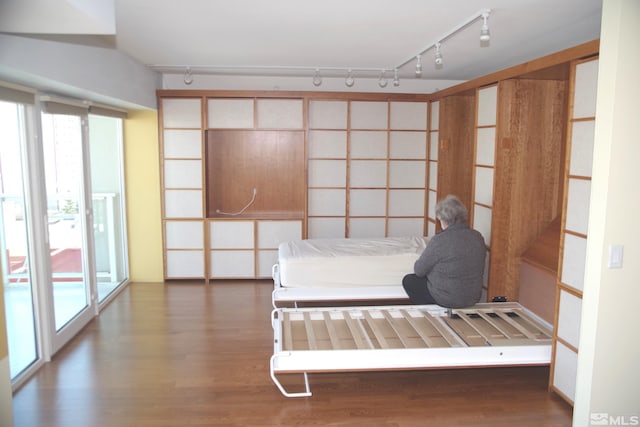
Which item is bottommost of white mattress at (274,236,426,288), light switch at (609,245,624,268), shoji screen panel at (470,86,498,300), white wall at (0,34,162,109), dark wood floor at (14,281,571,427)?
dark wood floor at (14,281,571,427)

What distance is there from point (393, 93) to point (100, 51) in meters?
3.17

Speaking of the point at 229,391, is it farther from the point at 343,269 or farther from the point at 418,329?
the point at 343,269

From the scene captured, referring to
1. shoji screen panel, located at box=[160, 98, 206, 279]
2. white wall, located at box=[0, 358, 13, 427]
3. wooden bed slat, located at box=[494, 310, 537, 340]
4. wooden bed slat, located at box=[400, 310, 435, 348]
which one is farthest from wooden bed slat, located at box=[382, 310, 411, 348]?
shoji screen panel, located at box=[160, 98, 206, 279]

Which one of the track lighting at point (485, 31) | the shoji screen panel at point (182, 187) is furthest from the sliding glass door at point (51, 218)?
the track lighting at point (485, 31)

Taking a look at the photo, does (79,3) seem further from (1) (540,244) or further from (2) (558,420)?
(1) (540,244)

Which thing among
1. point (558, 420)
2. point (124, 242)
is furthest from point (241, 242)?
point (558, 420)

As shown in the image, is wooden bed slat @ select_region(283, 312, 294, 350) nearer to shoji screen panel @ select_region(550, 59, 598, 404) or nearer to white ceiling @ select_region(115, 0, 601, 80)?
shoji screen panel @ select_region(550, 59, 598, 404)

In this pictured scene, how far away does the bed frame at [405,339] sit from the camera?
3.00 m

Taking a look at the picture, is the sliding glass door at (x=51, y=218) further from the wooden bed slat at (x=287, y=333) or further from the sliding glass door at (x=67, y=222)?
the wooden bed slat at (x=287, y=333)

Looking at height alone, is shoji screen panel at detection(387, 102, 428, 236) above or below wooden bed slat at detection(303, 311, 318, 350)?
above

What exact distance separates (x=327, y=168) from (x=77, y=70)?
3.02 metres

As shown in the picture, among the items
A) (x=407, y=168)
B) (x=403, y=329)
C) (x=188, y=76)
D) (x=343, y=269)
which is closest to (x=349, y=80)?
(x=407, y=168)

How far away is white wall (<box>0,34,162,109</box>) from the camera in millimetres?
2783

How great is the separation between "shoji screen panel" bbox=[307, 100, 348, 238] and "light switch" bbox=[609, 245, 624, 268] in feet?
12.3
